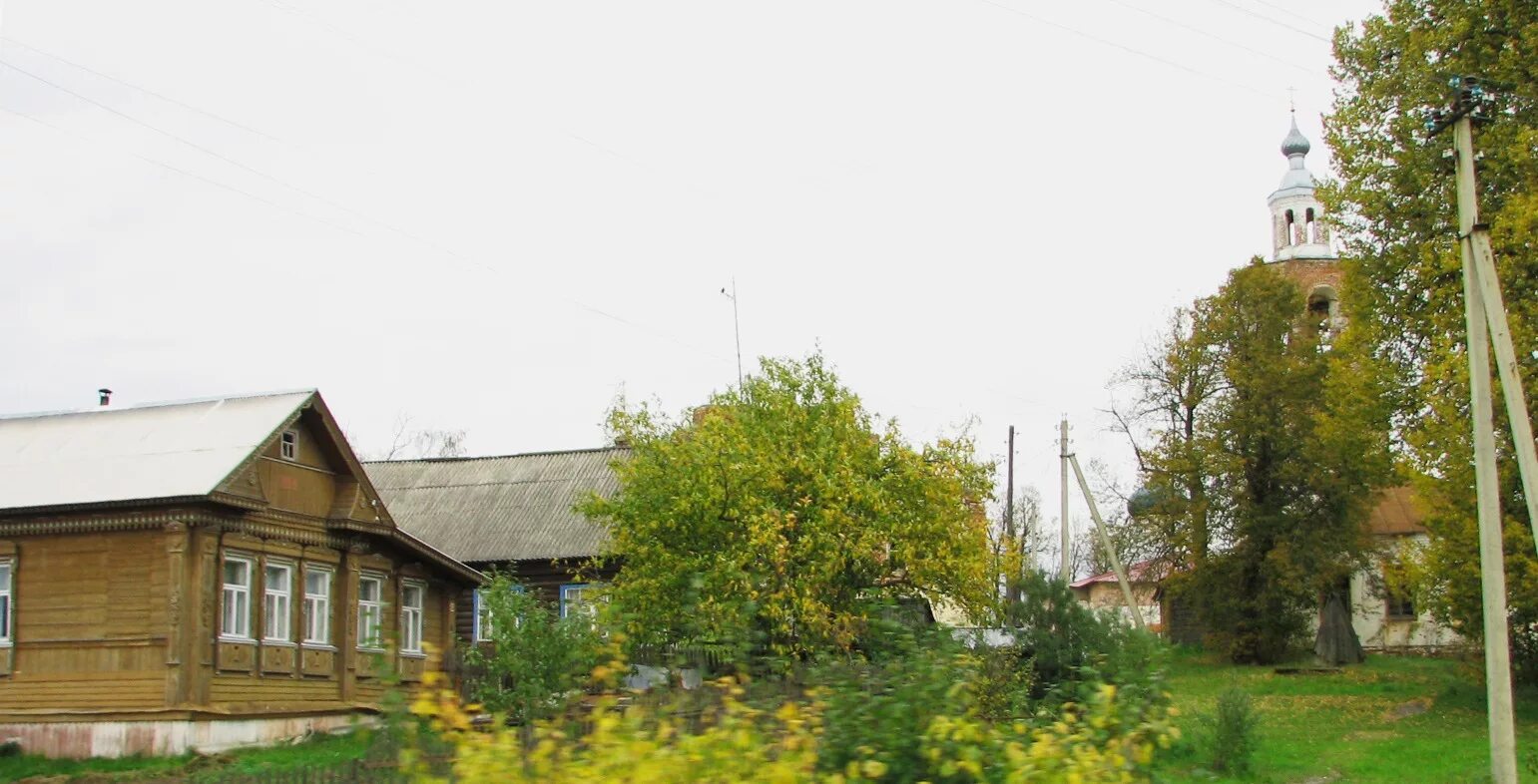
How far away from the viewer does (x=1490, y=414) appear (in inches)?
671

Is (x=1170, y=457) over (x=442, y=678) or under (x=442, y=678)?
over

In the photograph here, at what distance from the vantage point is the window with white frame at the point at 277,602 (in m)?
25.3

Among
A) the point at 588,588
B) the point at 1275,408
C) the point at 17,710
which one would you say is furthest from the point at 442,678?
the point at 1275,408

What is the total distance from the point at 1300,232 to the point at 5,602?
165 feet

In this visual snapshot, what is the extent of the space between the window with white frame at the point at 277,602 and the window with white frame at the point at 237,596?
0.91 feet

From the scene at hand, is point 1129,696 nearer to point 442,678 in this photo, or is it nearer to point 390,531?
point 442,678

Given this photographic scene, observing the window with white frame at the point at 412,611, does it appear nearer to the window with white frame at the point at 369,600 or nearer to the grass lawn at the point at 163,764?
the window with white frame at the point at 369,600

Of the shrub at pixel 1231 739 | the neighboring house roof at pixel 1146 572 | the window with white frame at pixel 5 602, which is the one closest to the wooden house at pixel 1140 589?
the neighboring house roof at pixel 1146 572

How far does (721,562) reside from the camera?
2673cm

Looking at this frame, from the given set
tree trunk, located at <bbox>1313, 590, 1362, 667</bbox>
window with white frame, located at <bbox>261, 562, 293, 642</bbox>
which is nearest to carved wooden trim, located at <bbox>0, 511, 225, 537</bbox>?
window with white frame, located at <bbox>261, 562, 293, 642</bbox>

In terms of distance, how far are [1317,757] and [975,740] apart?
19778mm

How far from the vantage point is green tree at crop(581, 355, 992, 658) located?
2716 centimetres

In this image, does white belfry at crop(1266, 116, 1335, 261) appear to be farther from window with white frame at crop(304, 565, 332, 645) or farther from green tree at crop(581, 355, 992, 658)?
window with white frame at crop(304, 565, 332, 645)

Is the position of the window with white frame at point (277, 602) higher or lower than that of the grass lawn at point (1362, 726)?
higher
